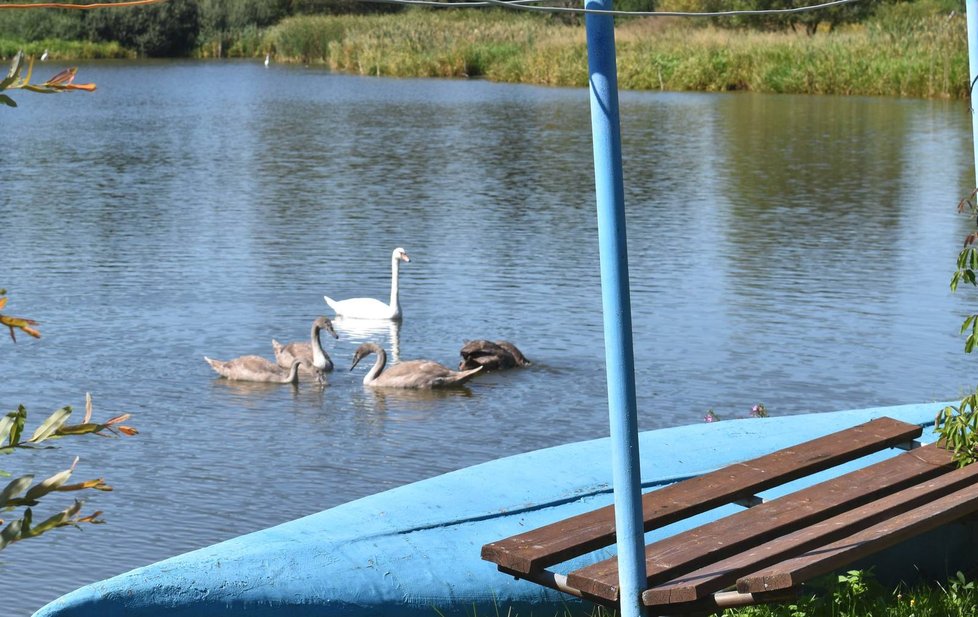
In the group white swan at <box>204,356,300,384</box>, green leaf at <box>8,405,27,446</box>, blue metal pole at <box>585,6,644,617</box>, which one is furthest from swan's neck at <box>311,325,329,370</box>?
green leaf at <box>8,405,27,446</box>

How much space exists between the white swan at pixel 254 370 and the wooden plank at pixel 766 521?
219 inches

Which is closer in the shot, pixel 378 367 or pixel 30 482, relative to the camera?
pixel 30 482

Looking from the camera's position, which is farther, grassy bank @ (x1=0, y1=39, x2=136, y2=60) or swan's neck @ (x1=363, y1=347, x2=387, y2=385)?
grassy bank @ (x1=0, y1=39, x2=136, y2=60)

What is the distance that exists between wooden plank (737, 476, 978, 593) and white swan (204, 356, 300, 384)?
5.95 m

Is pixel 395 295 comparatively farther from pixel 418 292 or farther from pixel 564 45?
pixel 564 45

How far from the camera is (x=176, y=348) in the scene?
1057cm

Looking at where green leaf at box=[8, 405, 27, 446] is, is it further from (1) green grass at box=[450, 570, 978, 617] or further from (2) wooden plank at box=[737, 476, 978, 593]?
(1) green grass at box=[450, 570, 978, 617]

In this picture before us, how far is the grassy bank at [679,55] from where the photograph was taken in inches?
1356

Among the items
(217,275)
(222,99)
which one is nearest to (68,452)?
(217,275)

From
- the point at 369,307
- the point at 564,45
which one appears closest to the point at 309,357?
the point at 369,307

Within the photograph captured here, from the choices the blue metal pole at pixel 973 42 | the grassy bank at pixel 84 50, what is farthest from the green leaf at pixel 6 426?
the grassy bank at pixel 84 50

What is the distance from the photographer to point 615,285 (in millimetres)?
3635

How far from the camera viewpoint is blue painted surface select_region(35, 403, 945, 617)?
4.32 metres

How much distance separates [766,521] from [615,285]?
1189 millimetres
